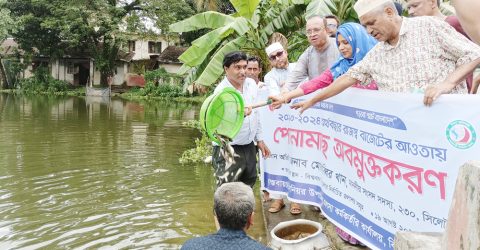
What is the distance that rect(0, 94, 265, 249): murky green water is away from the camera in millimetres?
5309

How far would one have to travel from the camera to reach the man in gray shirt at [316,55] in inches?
174

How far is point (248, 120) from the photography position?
176 inches

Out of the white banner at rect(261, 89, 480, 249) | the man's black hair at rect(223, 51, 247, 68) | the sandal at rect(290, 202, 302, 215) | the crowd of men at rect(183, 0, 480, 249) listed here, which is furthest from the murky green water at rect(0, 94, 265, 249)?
the man's black hair at rect(223, 51, 247, 68)

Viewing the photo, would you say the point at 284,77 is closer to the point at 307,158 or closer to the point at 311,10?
the point at 307,158

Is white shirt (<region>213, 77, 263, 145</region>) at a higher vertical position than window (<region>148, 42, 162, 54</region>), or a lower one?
lower

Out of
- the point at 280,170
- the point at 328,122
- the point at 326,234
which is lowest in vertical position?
the point at 326,234

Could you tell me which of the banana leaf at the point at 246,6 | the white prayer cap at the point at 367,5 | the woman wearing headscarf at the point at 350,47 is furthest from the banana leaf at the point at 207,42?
the white prayer cap at the point at 367,5

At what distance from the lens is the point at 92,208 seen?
6355 mm

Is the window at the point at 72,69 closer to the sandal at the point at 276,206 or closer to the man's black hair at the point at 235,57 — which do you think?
the sandal at the point at 276,206

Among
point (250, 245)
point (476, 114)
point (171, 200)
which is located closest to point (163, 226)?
point (171, 200)

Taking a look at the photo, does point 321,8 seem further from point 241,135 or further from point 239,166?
point 239,166

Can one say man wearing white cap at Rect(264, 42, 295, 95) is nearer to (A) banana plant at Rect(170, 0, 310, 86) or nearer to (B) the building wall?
(A) banana plant at Rect(170, 0, 310, 86)

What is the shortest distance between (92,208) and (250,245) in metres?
4.69

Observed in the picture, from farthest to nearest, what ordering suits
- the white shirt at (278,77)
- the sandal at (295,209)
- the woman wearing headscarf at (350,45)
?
the white shirt at (278,77) < the sandal at (295,209) < the woman wearing headscarf at (350,45)
